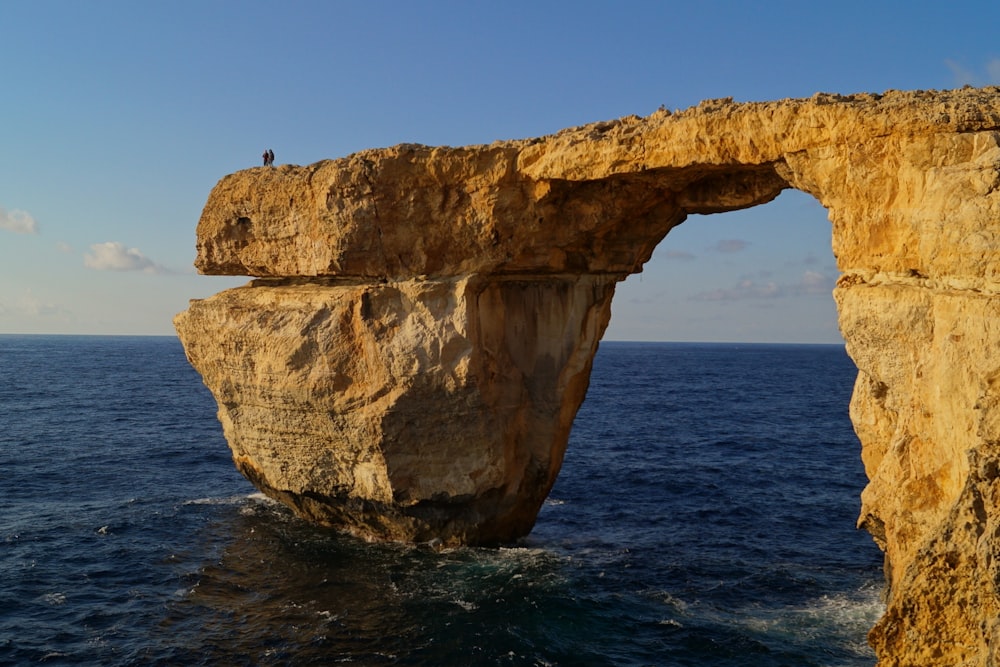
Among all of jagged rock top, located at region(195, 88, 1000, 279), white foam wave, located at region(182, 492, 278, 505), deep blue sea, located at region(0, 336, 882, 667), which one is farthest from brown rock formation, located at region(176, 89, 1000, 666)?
white foam wave, located at region(182, 492, 278, 505)

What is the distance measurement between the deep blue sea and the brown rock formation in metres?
1.90

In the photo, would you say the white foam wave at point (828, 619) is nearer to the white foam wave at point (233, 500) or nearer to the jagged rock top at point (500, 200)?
the jagged rock top at point (500, 200)

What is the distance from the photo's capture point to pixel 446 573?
17.5 meters

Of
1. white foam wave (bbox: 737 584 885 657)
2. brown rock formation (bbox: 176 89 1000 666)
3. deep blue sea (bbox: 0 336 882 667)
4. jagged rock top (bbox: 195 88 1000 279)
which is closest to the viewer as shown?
brown rock formation (bbox: 176 89 1000 666)

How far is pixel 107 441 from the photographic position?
3259 cm

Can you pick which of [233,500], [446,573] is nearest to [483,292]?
[446,573]

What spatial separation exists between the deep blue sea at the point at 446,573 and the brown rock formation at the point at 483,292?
6.24ft

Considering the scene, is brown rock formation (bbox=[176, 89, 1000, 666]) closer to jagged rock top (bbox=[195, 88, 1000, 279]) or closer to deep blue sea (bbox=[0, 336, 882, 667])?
jagged rock top (bbox=[195, 88, 1000, 279])

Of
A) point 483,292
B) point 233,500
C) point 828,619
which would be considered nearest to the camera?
point 828,619

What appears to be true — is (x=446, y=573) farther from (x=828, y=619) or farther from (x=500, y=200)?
(x=500, y=200)

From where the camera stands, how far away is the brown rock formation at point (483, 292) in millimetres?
12117

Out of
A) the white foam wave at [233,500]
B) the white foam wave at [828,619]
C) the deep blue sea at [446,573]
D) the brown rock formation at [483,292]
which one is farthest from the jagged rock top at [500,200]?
the white foam wave at [828,619]

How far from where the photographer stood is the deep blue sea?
14289 millimetres

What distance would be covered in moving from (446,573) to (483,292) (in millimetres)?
6395
